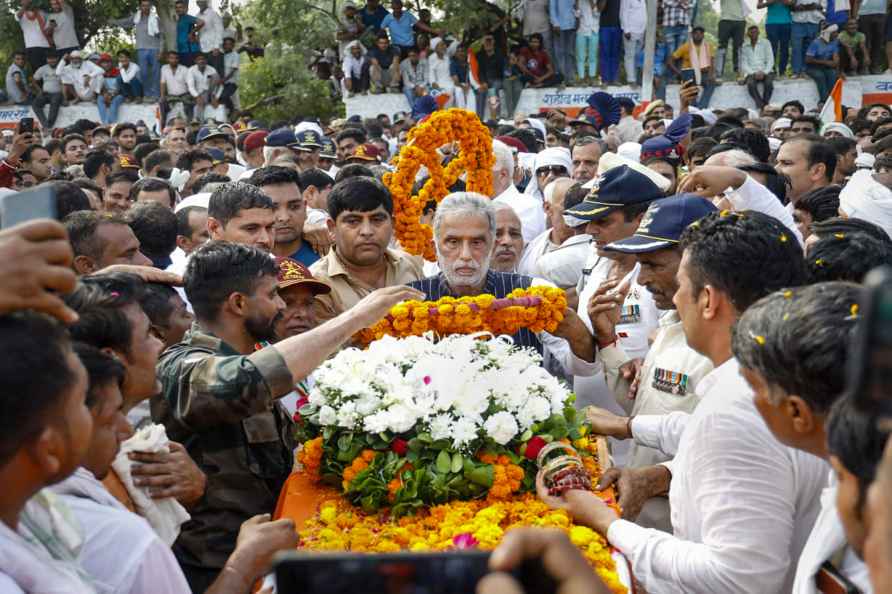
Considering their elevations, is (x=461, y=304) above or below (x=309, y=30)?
below

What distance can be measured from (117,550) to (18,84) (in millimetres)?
23097

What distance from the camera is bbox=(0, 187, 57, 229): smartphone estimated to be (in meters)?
1.83

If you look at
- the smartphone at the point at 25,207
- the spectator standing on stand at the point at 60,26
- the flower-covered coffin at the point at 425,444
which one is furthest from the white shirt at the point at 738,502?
the spectator standing on stand at the point at 60,26

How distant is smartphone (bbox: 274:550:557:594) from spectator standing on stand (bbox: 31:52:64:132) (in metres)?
22.6

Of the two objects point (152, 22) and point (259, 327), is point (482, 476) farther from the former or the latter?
point (152, 22)

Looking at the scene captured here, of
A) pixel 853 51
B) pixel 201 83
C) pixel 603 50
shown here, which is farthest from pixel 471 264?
pixel 201 83

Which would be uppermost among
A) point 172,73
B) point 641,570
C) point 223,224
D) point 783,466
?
point 172,73

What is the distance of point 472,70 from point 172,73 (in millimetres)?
7124

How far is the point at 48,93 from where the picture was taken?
2197cm

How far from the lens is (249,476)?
3.54 m

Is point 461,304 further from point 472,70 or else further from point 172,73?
point 172,73

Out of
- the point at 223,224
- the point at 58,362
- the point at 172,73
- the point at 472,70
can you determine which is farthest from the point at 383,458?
the point at 172,73

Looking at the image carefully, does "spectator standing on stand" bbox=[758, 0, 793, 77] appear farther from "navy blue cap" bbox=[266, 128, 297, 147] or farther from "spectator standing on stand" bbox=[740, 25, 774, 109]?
"navy blue cap" bbox=[266, 128, 297, 147]

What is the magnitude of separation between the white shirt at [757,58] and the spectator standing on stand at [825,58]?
102 centimetres
